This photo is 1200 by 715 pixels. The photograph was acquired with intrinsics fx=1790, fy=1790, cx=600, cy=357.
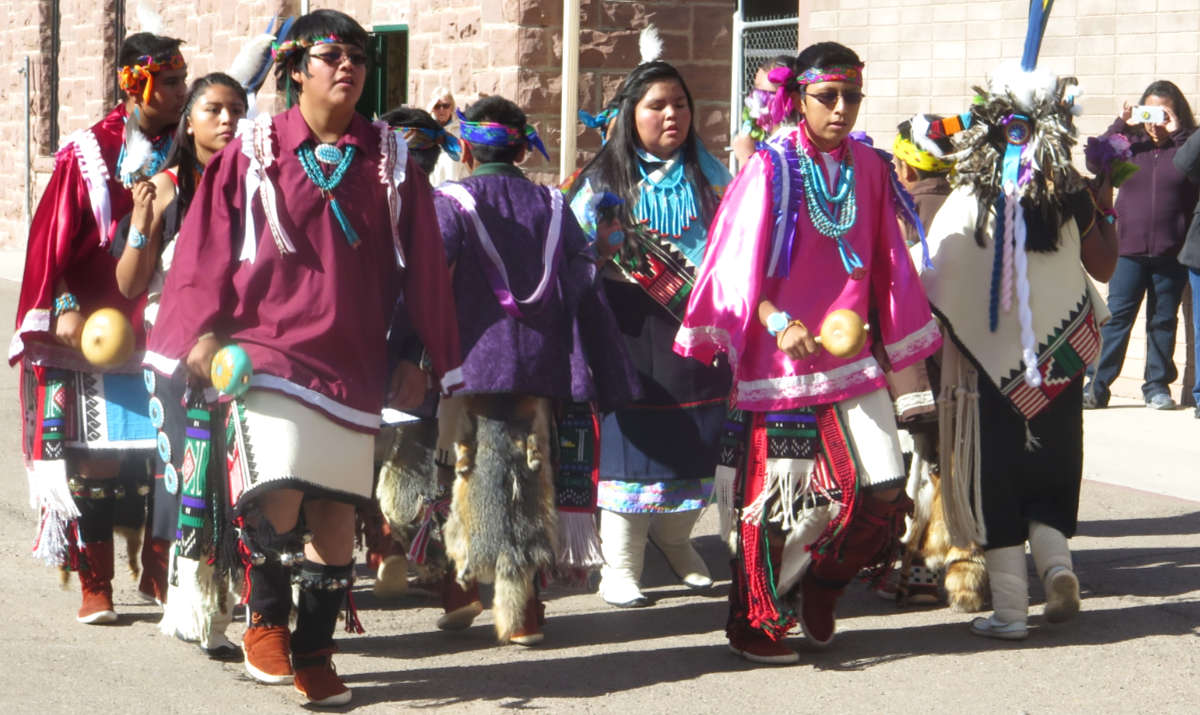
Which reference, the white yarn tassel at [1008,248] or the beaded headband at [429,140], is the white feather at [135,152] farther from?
the white yarn tassel at [1008,248]

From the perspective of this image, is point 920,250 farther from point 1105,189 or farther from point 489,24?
point 489,24

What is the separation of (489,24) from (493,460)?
6436mm

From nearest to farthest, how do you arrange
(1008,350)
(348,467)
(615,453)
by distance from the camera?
1. (348,467)
2. (1008,350)
3. (615,453)

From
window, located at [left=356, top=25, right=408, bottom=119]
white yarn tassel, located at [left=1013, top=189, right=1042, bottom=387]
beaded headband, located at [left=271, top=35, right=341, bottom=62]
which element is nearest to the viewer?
beaded headband, located at [left=271, top=35, right=341, bottom=62]

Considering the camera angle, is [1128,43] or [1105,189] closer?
[1105,189]

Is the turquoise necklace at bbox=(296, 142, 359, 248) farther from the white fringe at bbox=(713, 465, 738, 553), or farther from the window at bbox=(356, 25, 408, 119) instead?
the window at bbox=(356, 25, 408, 119)

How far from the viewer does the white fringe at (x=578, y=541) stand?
594 centimetres

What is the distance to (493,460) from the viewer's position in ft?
18.6

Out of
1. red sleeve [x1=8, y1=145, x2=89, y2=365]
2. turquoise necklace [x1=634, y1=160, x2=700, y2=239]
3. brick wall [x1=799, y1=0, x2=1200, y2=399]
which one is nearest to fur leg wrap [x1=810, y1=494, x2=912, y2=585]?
turquoise necklace [x1=634, y1=160, x2=700, y2=239]

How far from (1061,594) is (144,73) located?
11.4ft

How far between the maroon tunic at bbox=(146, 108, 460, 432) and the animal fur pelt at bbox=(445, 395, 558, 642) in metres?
0.64

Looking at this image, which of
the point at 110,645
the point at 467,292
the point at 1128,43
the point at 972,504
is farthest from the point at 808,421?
the point at 1128,43

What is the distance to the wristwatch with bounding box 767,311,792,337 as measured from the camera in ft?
17.4

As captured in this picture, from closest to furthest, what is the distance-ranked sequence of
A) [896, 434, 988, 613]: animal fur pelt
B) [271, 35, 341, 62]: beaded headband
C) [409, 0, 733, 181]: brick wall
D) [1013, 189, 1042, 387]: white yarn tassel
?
1. [271, 35, 341, 62]: beaded headband
2. [1013, 189, 1042, 387]: white yarn tassel
3. [896, 434, 988, 613]: animal fur pelt
4. [409, 0, 733, 181]: brick wall
